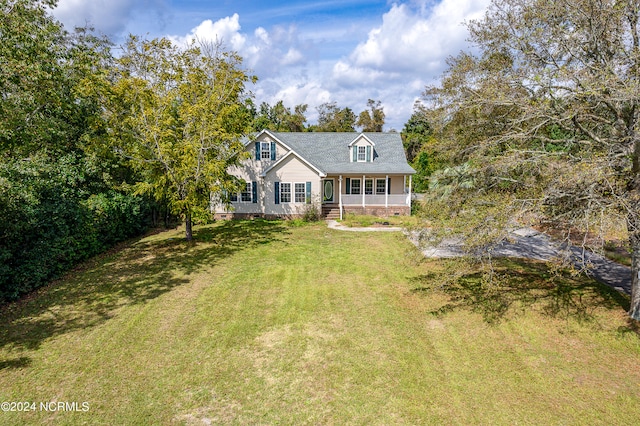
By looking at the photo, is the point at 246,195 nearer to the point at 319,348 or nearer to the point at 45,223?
the point at 45,223

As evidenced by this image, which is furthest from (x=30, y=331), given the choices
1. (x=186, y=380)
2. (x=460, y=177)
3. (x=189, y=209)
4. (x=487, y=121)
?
(x=487, y=121)

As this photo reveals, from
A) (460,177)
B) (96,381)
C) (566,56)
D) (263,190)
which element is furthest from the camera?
(263,190)

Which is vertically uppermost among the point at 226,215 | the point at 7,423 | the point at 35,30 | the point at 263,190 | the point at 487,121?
the point at 35,30

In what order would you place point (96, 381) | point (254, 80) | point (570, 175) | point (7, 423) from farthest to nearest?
point (254, 80) → point (570, 175) → point (96, 381) → point (7, 423)

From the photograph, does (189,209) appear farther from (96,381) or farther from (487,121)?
(487,121)

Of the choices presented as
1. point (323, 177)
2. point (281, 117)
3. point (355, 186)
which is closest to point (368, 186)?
point (355, 186)

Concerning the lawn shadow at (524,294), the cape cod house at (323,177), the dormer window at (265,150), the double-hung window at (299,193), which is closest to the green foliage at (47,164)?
the cape cod house at (323,177)
